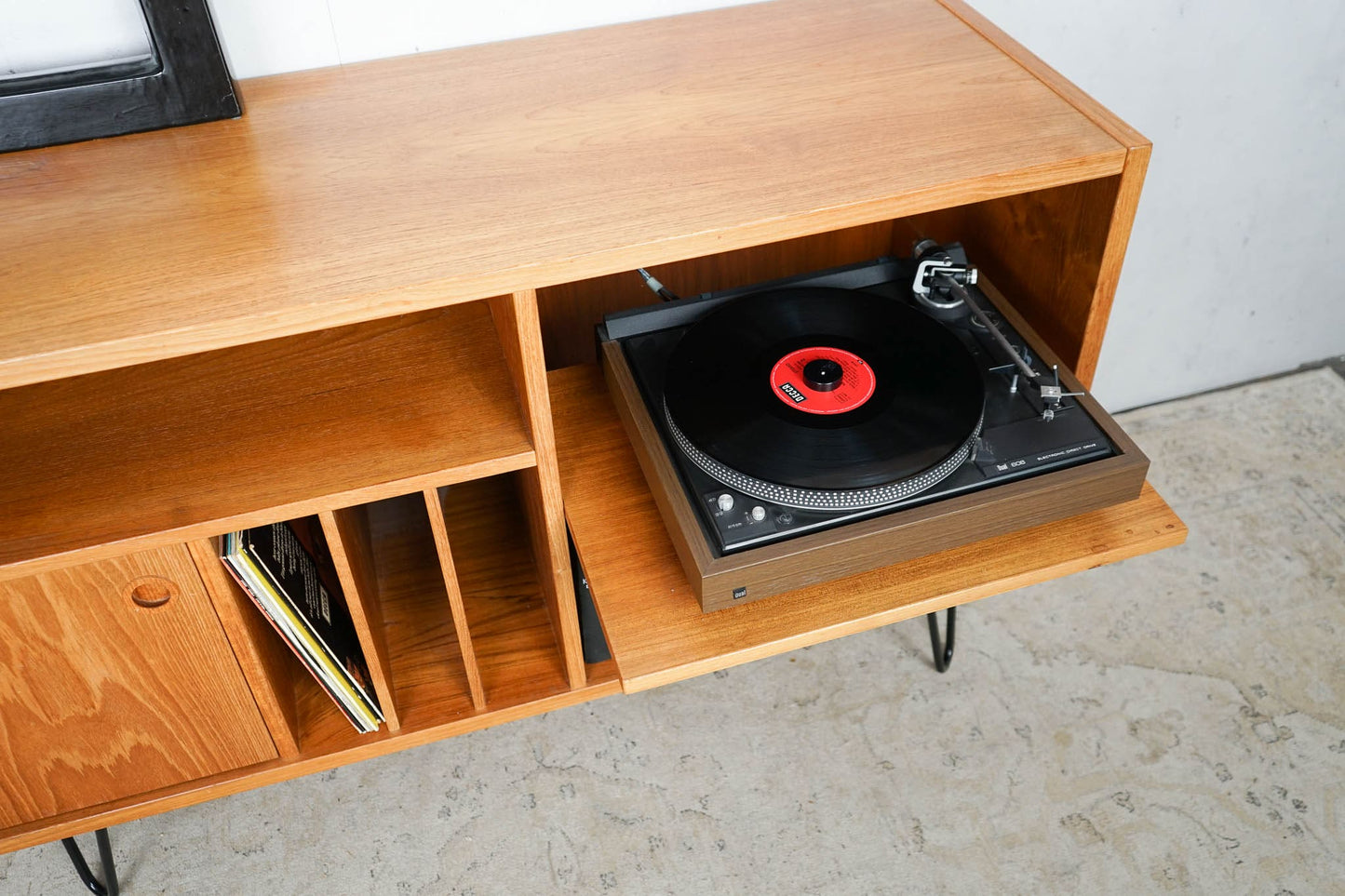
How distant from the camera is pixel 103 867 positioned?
1.36 metres

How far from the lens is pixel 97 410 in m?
1.05

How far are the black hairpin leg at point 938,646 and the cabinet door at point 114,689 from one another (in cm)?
88

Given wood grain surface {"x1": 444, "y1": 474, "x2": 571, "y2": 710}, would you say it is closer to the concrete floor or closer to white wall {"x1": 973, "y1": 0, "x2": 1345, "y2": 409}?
the concrete floor

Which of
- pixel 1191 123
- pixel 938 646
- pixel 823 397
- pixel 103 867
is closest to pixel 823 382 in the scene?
pixel 823 397

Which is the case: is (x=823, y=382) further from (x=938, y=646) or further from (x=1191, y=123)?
(x=1191, y=123)

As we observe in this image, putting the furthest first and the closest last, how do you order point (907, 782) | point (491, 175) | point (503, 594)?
point (907, 782), point (503, 594), point (491, 175)

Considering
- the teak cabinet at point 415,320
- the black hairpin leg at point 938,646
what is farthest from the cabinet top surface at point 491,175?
the black hairpin leg at point 938,646

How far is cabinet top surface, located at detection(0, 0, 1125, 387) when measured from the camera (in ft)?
2.78

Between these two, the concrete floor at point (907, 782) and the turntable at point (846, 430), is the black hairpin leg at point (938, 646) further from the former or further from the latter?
the turntable at point (846, 430)

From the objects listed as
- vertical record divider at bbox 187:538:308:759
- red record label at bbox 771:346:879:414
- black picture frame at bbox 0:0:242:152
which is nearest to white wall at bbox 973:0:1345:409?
red record label at bbox 771:346:879:414

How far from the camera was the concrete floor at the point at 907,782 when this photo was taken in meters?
1.37

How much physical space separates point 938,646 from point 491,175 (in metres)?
0.95

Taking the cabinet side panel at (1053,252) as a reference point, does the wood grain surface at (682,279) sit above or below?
below

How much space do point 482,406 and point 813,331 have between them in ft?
1.17
